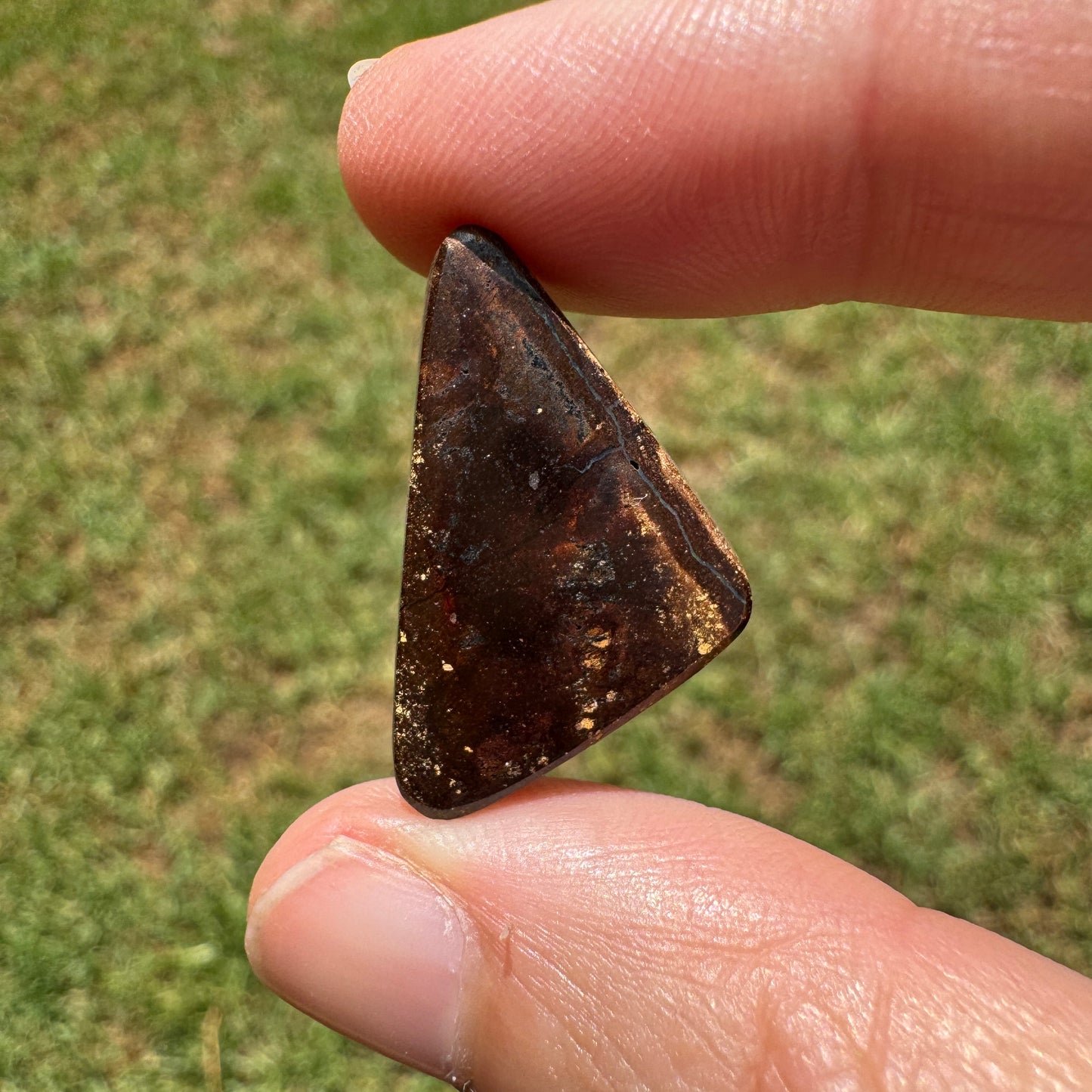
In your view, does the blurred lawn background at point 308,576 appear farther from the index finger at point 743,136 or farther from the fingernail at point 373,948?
the index finger at point 743,136

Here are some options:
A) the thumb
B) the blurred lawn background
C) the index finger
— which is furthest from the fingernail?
the index finger

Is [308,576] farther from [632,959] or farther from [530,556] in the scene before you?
[632,959]

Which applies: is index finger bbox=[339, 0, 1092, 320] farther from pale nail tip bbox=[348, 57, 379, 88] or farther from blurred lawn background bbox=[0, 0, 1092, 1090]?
blurred lawn background bbox=[0, 0, 1092, 1090]

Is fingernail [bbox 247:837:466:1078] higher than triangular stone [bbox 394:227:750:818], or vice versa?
triangular stone [bbox 394:227:750:818]

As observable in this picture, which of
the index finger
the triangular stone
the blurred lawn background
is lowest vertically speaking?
the blurred lawn background

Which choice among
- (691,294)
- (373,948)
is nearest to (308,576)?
(691,294)

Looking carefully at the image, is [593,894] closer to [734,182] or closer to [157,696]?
[734,182]
